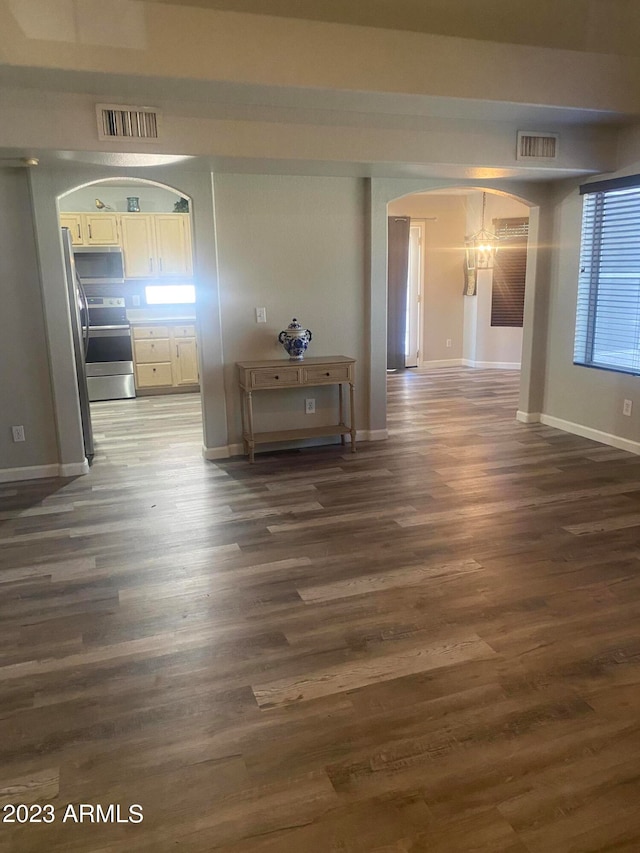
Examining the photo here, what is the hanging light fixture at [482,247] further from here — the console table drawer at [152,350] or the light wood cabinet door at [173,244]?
the console table drawer at [152,350]

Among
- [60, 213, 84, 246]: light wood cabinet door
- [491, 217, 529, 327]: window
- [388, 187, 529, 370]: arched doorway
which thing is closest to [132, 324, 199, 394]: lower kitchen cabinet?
[60, 213, 84, 246]: light wood cabinet door

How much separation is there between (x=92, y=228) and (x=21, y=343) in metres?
3.82

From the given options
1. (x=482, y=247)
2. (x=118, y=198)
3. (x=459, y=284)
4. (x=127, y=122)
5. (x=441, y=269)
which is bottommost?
(x=459, y=284)

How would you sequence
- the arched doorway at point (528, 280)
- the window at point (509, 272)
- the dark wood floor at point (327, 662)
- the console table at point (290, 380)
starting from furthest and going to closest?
the window at point (509, 272) < the arched doorway at point (528, 280) < the console table at point (290, 380) < the dark wood floor at point (327, 662)

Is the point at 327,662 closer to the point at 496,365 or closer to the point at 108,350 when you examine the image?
the point at 108,350

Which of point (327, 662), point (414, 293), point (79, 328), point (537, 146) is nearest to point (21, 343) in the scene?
point (79, 328)

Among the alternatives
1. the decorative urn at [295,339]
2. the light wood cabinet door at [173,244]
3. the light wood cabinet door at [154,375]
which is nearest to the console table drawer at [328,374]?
the decorative urn at [295,339]

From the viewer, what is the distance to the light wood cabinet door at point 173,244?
834 cm

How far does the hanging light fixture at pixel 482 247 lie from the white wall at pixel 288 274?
4.39 metres

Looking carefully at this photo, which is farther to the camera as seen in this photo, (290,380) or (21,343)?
(290,380)

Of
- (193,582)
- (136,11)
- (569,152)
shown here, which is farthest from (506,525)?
(136,11)

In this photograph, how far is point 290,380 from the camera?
17.1 ft

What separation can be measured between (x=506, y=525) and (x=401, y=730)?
1.97m

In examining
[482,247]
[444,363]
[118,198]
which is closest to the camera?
[118,198]
